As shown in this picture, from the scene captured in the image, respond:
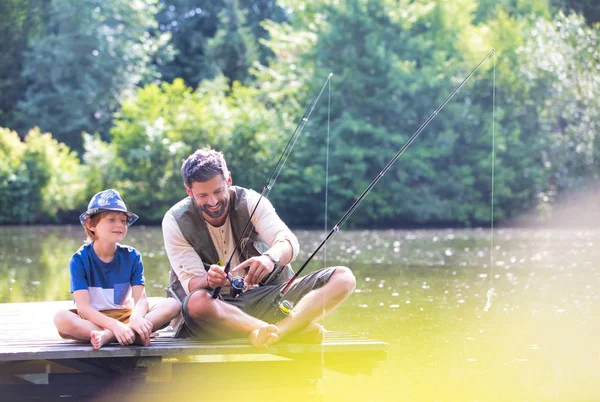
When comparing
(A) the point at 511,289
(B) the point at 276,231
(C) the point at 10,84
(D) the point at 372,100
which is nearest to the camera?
(B) the point at 276,231

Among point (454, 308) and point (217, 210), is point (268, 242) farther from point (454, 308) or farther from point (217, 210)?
point (454, 308)

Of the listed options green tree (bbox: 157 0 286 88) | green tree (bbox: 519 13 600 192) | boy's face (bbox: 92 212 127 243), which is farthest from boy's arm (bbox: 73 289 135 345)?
green tree (bbox: 157 0 286 88)

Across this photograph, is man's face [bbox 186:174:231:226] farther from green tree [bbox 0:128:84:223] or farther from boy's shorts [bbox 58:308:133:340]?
green tree [bbox 0:128:84:223]

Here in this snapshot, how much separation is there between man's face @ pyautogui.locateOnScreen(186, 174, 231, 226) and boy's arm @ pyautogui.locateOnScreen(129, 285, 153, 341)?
1.59 feet

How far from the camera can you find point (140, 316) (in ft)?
16.8

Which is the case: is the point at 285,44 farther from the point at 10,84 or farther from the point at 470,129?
the point at 10,84

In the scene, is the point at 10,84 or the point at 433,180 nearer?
the point at 433,180

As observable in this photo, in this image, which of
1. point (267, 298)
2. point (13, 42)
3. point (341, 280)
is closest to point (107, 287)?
point (267, 298)

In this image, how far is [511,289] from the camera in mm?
11422

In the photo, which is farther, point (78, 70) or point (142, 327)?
point (78, 70)

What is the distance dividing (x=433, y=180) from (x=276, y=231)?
24463 millimetres

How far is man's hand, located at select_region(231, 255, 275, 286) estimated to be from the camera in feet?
16.4

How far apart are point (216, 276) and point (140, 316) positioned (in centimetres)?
42

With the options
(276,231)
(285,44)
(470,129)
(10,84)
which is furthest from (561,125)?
(276,231)
